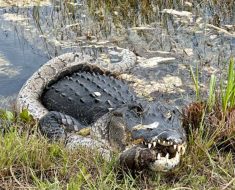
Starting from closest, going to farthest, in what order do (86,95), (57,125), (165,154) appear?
1. (165,154)
2. (57,125)
3. (86,95)

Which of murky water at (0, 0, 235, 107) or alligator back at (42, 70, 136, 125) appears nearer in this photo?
alligator back at (42, 70, 136, 125)

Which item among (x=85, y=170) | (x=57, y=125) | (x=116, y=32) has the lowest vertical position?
(x=57, y=125)

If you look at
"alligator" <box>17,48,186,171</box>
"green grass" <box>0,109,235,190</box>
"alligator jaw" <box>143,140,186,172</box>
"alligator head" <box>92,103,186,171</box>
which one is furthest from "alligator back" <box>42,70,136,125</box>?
"alligator jaw" <box>143,140,186,172</box>

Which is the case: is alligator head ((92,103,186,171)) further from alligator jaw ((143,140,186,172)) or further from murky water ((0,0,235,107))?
murky water ((0,0,235,107))

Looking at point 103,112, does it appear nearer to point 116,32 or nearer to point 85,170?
point 85,170

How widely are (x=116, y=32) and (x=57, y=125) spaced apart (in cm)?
279

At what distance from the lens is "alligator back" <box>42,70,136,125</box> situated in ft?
15.8

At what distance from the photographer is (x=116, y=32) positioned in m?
7.05

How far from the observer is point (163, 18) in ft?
24.5

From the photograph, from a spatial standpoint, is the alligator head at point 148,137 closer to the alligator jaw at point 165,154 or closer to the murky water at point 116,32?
the alligator jaw at point 165,154

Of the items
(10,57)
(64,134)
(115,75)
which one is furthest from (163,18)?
(64,134)

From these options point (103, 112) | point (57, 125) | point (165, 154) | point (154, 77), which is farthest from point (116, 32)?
point (165, 154)

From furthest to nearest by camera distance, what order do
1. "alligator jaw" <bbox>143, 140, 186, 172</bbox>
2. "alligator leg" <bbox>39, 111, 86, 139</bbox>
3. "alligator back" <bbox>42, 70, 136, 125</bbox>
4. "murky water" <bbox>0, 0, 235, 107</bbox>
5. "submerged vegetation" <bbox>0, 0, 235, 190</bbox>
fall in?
"murky water" <bbox>0, 0, 235, 107</bbox> → "alligator back" <bbox>42, 70, 136, 125</bbox> → "alligator leg" <bbox>39, 111, 86, 139</bbox> → "submerged vegetation" <bbox>0, 0, 235, 190</bbox> → "alligator jaw" <bbox>143, 140, 186, 172</bbox>

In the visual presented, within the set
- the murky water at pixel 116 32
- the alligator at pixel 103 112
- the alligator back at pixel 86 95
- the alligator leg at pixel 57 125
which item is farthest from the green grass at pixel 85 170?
the murky water at pixel 116 32
